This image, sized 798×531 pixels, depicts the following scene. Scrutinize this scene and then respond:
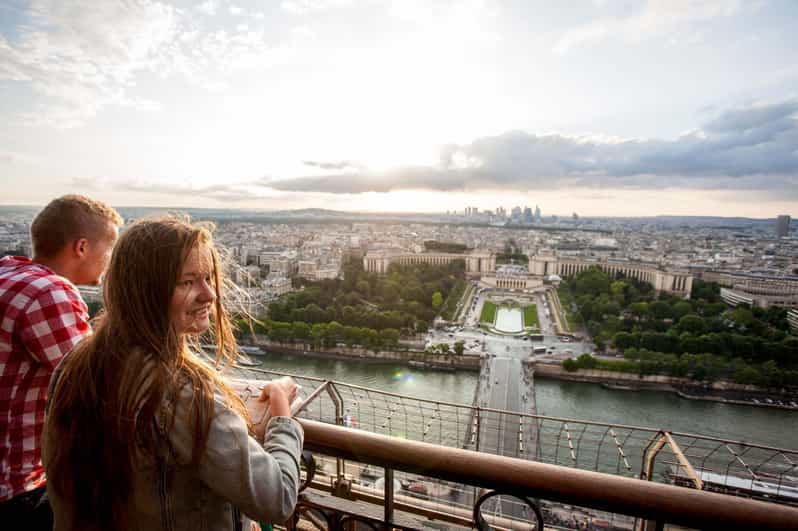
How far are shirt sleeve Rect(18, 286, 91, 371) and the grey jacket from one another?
7.2 inches

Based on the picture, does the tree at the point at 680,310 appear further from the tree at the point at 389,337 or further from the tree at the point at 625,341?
the tree at the point at 389,337

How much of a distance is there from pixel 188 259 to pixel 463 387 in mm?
6672

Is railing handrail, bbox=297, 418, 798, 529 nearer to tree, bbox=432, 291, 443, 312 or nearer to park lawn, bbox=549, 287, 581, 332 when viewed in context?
park lawn, bbox=549, 287, 581, 332

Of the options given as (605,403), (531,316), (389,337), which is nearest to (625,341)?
(605,403)

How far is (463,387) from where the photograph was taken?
6.68 metres

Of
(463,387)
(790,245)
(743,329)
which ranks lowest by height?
(463,387)

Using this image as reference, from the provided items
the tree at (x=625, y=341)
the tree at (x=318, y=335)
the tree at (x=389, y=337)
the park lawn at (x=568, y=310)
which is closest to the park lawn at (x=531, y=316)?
the park lawn at (x=568, y=310)

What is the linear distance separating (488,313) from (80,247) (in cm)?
1127

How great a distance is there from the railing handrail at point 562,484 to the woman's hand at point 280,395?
0.13ft

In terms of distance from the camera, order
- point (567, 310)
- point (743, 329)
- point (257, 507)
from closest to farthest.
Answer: point (257, 507)
point (743, 329)
point (567, 310)

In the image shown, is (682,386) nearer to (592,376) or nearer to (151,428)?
(592,376)

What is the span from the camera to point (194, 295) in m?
0.37

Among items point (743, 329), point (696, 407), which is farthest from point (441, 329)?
point (743, 329)

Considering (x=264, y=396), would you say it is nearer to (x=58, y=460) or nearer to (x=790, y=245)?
(x=58, y=460)
